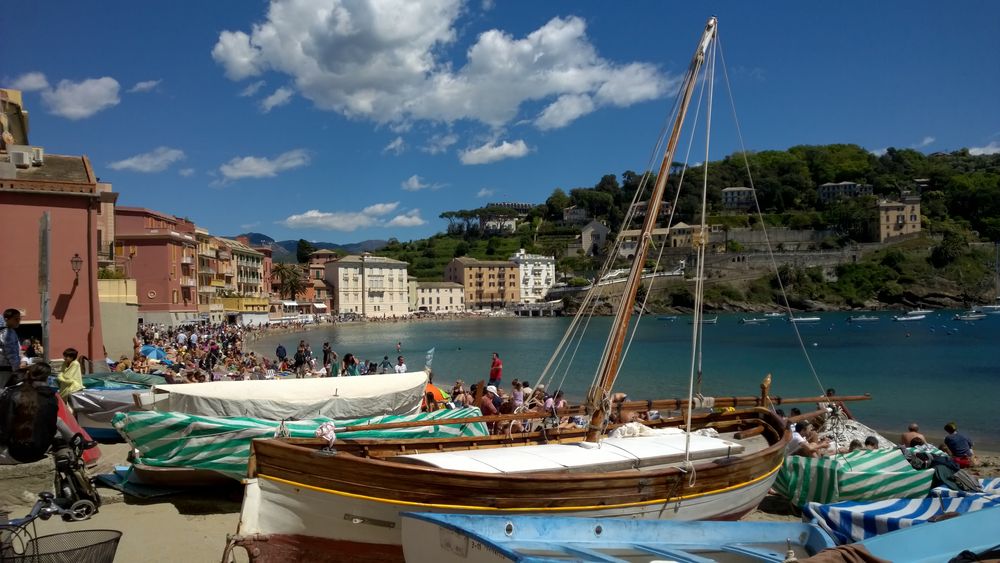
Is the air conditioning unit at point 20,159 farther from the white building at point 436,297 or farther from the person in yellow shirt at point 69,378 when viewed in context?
the white building at point 436,297

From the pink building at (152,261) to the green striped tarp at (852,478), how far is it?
51.7 metres

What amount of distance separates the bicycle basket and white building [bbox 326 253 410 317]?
129368 millimetres

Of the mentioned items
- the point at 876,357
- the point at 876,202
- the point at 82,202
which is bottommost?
the point at 876,357

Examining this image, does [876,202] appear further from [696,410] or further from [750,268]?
[696,410]

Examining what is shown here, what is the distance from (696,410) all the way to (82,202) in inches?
841

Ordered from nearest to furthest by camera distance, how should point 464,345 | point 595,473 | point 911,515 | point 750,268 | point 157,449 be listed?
1. point 595,473
2. point 911,515
3. point 157,449
4. point 464,345
5. point 750,268

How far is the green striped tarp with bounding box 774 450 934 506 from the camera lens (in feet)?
34.0

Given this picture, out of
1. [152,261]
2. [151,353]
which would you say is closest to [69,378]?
[151,353]

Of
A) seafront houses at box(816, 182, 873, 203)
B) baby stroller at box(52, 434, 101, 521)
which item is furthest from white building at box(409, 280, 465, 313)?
baby stroller at box(52, 434, 101, 521)

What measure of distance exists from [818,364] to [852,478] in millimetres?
43068

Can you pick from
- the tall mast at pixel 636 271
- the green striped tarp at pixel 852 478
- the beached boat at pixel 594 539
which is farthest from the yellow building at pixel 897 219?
the beached boat at pixel 594 539

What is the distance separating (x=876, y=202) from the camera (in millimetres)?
148375

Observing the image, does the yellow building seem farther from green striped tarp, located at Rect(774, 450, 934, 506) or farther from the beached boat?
the beached boat

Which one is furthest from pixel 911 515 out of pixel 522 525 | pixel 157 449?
pixel 157 449
